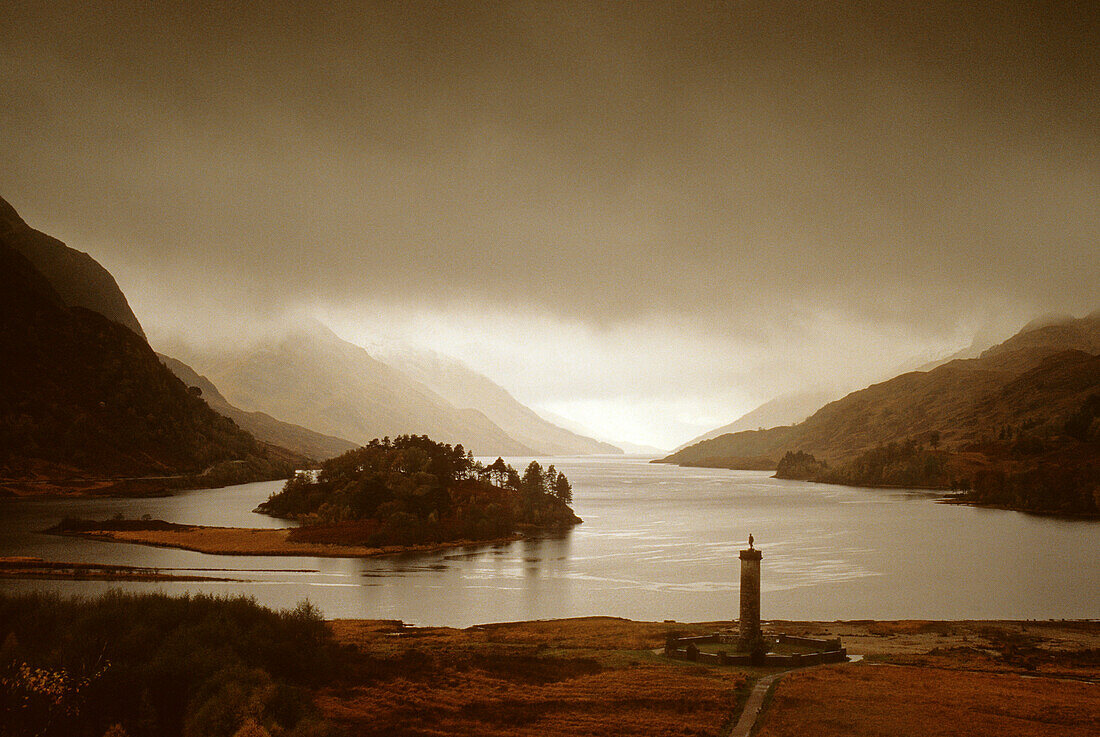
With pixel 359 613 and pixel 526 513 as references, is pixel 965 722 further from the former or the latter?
pixel 526 513

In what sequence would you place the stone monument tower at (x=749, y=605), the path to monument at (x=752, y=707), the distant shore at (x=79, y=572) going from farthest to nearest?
the distant shore at (x=79, y=572)
the stone monument tower at (x=749, y=605)
the path to monument at (x=752, y=707)

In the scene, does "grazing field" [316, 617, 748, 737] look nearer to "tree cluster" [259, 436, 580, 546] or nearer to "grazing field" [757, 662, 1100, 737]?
"grazing field" [757, 662, 1100, 737]

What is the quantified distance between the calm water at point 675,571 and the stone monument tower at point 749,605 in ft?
75.0

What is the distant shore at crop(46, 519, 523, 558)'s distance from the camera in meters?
111

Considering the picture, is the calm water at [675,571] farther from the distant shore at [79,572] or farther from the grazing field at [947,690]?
the grazing field at [947,690]

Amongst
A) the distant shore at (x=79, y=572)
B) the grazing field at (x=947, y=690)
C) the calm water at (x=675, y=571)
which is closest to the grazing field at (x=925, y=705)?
the grazing field at (x=947, y=690)

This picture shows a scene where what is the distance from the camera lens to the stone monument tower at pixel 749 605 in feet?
155

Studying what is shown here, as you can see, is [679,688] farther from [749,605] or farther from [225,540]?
[225,540]

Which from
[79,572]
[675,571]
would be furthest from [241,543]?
[675,571]

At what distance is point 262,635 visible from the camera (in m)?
42.1

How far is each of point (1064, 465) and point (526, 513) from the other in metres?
146

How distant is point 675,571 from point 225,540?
67858mm

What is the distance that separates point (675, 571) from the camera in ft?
322

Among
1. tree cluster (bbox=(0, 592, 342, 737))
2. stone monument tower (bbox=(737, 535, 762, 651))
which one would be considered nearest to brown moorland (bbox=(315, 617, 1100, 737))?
tree cluster (bbox=(0, 592, 342, 737))
